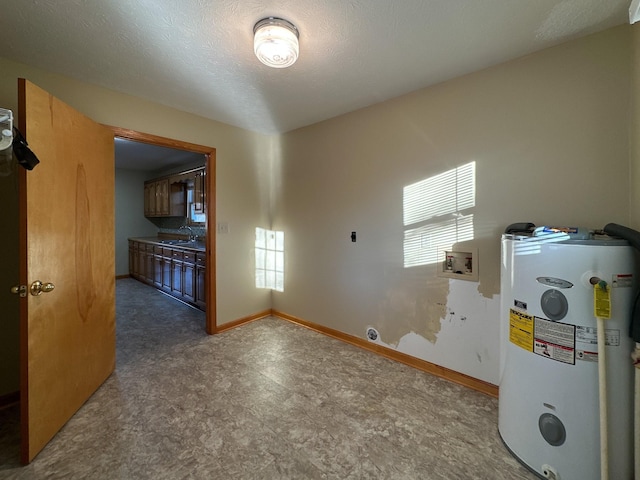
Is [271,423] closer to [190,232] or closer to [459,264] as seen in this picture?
[459,264]

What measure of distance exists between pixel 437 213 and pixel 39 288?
2.69m

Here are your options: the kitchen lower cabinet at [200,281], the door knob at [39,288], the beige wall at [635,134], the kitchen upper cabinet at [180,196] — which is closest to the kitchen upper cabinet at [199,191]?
the kitchen upper cabinet at [180,196]

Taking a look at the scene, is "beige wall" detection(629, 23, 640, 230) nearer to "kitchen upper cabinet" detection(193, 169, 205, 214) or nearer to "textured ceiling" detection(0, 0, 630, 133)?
"textured ceiling" detection(0, 0, 630, 133)

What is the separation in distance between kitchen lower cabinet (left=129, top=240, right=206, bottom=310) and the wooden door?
1.56 meters

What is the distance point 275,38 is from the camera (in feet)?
5.09

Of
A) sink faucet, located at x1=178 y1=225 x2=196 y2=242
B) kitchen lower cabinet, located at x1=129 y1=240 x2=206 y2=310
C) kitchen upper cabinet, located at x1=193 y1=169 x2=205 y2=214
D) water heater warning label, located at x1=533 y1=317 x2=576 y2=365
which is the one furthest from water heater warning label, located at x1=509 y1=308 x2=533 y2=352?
sink faucet, located at x1=178 y1=225 x2=196 y2=242

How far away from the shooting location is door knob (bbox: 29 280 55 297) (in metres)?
1.49

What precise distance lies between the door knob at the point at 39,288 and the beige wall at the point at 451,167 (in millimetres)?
2262

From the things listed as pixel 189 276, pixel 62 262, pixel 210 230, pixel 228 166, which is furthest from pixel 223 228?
pixel 62 262

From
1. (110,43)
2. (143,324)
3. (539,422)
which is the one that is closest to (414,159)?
(539,422)

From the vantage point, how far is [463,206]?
2131 millimetres

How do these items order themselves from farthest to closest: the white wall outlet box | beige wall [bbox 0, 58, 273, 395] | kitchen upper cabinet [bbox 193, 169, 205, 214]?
kitchen upper cabinet [bbox 193, 169, 205, 214], beige wall [bbox 0, 58, 273, 395], the white wall outlet box

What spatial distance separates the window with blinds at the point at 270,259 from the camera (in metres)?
3.63

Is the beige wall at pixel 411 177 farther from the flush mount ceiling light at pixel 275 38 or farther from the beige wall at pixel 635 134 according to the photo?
the flush mount ceiling light at pixel 275 38
